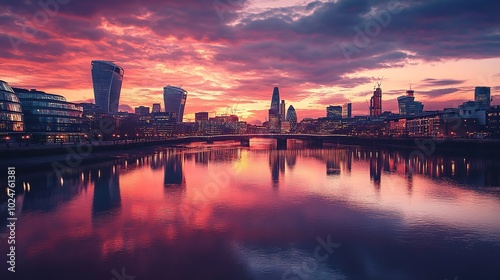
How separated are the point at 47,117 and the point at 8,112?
26.0m

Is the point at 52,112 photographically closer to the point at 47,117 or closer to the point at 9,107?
the point at 47,117

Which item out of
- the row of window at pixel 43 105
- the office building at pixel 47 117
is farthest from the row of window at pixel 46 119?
the row of window at pixel 43 105

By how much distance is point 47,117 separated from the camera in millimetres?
112562

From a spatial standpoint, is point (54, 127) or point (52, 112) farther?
point (52, 112)

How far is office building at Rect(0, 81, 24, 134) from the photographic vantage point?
8512 cm

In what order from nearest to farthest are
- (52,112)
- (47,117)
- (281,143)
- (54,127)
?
(47,117) < (54,127) < (52,112) < (281,143)

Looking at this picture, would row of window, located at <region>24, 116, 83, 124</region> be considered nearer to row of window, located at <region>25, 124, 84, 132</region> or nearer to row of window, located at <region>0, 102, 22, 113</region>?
row of window, located at <region>25, 124, 84, 132</region>

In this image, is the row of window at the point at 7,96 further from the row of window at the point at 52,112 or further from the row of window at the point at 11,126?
the row of window at the point at 52,112

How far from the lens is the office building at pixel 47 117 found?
108m

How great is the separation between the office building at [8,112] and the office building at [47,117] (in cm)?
1238

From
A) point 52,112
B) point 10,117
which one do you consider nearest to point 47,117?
point 52,112

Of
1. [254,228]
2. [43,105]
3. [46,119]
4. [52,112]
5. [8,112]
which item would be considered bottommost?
[254,228]

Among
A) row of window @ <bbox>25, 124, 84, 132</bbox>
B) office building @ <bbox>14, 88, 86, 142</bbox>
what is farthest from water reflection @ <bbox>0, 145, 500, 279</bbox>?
office building @ <bbox>14, 88, 86, 142</bbox>

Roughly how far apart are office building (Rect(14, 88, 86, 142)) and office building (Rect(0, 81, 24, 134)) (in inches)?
487
